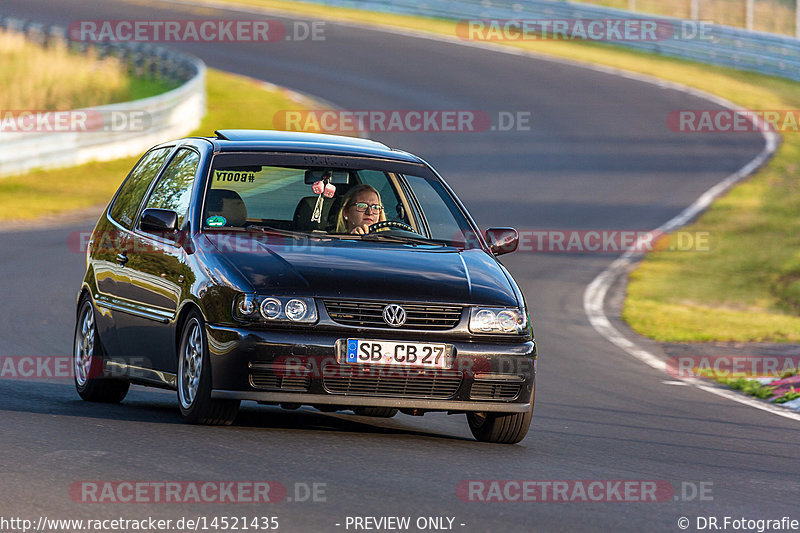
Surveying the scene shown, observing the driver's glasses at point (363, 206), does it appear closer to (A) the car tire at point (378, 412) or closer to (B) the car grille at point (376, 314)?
(A) the car tire at point (378, 412)

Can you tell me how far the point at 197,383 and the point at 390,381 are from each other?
1.08m

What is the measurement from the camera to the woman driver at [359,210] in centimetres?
878

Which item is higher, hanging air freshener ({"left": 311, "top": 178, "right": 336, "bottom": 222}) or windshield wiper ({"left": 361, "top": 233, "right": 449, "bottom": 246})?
hanging air freshener ({"left": 311, "top": 178, "right": 336, "bottom": 222})

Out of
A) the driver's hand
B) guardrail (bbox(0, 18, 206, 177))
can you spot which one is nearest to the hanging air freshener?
the driver's hand

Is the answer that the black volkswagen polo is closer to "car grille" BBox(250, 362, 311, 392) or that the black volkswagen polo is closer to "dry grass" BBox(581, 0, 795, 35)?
"car grille" BBox(250, 362, 311, 392)

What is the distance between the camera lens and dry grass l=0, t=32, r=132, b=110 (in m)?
32.3

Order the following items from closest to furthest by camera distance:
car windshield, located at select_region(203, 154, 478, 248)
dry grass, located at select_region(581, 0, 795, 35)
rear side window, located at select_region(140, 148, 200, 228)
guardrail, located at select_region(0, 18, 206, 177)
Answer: car windshield, located at select_region(203, 154, 478, 248) < rear side window, located at select_region(140, 148, 200, 228) < guardrail, located at select_region(0, 18, 206, 177) < dry grass, located at select_region(581, 0, 795, 35)

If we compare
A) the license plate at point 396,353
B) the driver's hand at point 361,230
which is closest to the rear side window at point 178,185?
the driver's hand at point 361,230

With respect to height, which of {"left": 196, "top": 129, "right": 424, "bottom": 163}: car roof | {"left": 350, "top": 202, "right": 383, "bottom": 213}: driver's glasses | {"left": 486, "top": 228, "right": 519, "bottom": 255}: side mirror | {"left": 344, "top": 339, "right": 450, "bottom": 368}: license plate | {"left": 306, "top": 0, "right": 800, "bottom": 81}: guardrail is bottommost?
{"left": 306, "top": 0, "right": 800, "bottom": 81}: guardrail

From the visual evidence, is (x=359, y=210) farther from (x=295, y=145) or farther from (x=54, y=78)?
(x=54, y=78)

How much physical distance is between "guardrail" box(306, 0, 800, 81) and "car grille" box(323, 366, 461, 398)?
124 feet

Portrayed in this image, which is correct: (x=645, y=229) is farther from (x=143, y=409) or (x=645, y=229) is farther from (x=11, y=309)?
(x=143, y=409)

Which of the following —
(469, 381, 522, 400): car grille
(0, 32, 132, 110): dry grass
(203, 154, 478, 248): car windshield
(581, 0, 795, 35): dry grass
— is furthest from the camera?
(581, 0, 795, 35): dry grass

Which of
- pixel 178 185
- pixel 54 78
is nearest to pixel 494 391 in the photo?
pixel 178 185
